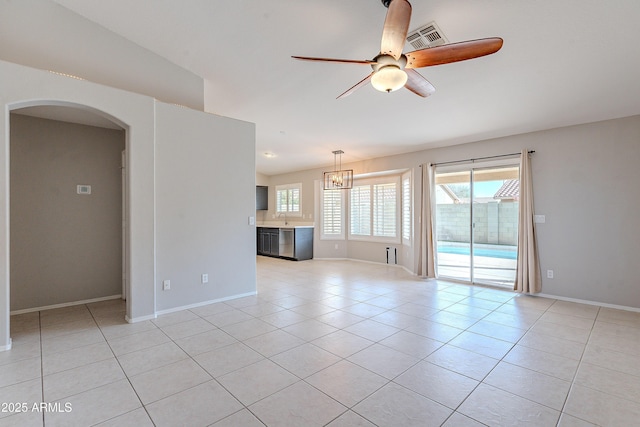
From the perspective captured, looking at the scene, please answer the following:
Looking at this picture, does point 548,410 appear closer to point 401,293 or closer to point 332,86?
point 401,293

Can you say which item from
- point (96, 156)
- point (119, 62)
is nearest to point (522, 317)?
point (119, 62)

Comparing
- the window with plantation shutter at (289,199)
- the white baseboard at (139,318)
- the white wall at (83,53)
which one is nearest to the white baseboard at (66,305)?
the white baseboard at (139,318)

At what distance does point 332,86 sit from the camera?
13.8 feet

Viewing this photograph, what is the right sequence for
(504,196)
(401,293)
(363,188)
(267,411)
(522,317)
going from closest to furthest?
(267,411), (522,317), (401,293), (504,196), (363,188)

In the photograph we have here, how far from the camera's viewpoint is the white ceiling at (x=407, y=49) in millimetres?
2749

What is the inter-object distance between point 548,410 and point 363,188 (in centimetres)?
630

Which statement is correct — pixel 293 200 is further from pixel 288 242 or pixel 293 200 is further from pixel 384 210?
pixel 384 210

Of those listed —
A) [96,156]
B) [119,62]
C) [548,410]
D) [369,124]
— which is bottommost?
[548,410]

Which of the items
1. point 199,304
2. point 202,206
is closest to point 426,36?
point 202,206

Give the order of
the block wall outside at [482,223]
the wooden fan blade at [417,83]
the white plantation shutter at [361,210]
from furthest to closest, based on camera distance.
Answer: the white plantation shutter at [361,210], the block wall outside at [482,223], the wooden fan blade at [417,83]

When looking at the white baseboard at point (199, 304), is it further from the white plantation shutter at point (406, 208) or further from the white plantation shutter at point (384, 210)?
the white plantation shutter at point (384, 210)

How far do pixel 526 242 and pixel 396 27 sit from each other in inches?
167

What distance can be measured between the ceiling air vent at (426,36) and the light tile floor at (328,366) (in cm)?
310

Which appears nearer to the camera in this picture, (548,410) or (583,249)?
(548,410)
